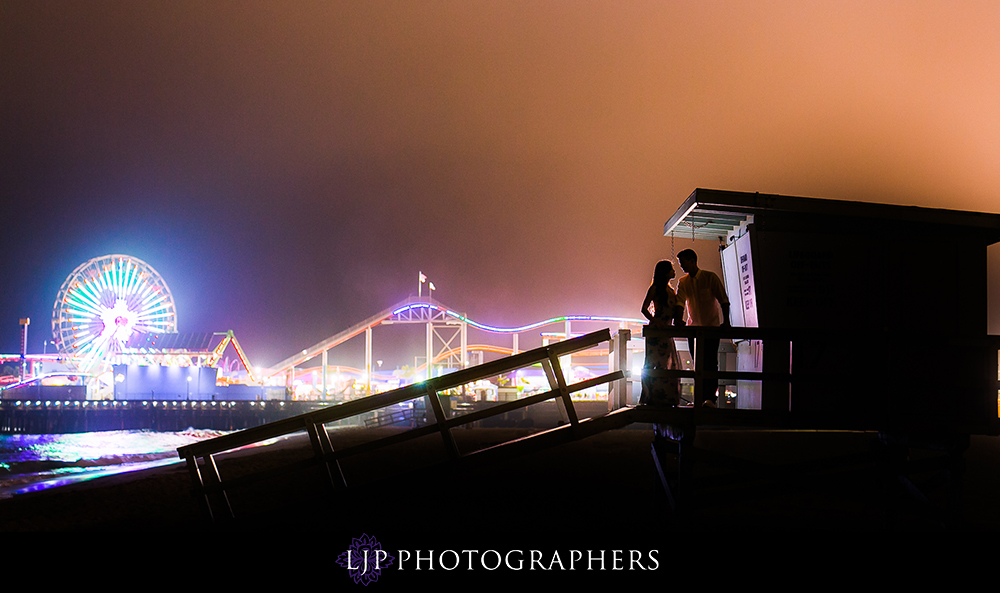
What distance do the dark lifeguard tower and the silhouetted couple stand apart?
7.4 inches

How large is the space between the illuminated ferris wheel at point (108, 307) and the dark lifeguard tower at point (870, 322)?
61041 millimetres

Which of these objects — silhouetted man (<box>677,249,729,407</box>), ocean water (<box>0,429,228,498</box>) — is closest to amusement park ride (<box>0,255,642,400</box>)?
ocean water (<box>0,429,228,498</box>)

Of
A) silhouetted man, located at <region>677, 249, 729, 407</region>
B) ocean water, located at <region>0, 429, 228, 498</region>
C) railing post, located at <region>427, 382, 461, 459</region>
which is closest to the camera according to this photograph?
railing post, located at <region>427, 382, 461, 459</region>

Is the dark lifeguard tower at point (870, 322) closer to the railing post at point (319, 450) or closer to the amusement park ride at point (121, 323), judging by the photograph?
the railing post at point (319, 450)

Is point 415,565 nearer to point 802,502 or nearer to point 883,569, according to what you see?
point 883,569

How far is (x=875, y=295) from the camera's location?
6711 millimetres

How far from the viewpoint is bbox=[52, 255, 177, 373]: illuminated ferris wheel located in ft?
177

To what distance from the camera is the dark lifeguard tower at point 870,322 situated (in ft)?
20.6

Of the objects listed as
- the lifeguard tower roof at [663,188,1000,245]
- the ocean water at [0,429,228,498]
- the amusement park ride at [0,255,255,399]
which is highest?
the lifeguard tower roof at [663,188,1000,245]

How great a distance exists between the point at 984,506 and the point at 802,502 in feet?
10.8

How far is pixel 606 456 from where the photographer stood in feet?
45.8

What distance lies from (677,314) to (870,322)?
7.37 feet

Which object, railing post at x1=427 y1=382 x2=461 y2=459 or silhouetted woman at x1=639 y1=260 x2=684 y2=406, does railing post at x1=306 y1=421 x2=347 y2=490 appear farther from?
silhouetted woman at x1=639 y1=260 x2=684 y2=406

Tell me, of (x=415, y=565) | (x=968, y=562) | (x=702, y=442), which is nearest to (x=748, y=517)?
(x=968, y=562)
